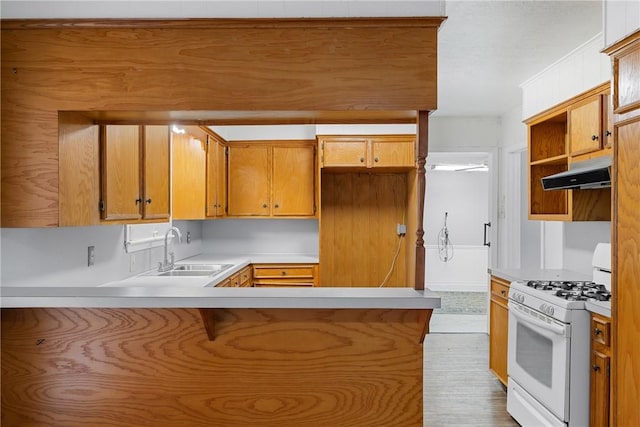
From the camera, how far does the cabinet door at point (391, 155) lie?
4.43 meters

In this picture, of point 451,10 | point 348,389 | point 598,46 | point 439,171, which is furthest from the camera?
point 439,171

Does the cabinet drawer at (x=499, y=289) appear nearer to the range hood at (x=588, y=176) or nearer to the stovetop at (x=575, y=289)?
the stovetop at (x=575, y=289)

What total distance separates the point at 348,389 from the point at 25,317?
1541mm

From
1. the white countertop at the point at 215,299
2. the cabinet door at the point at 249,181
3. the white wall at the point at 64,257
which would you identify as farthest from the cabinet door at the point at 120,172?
the cabinet door at the point at 249,181

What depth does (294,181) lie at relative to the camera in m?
4.70

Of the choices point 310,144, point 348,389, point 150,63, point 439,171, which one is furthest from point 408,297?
point 439,171

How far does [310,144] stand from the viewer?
4.72 metres

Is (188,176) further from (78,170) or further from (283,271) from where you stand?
(78,170)

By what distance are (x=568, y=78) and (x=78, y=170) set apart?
333cm

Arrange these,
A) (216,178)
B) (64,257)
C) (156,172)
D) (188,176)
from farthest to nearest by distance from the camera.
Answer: (216,178) < (188,176) < (156,172) < (64,257)

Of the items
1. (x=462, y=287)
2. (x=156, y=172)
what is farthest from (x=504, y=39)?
(x=462, y=287)

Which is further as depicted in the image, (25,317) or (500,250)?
(500,250)

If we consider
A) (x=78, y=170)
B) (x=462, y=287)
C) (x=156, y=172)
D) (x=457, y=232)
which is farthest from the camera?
(x=457, y=232)

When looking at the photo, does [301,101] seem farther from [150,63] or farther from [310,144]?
[310,144]
